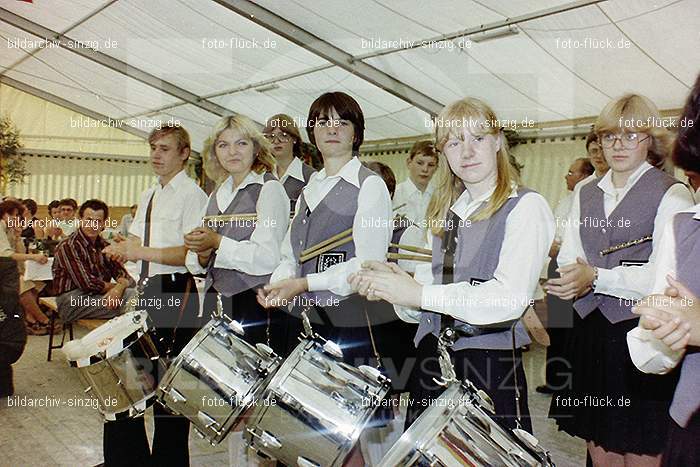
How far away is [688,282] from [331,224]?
135 cm

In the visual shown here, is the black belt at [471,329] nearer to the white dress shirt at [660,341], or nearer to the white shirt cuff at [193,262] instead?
the white dress shirt at [660,341]

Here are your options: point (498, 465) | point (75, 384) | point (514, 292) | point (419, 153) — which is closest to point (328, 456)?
point (498, 465)

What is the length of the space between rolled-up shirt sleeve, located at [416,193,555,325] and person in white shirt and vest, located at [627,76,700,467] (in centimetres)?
34

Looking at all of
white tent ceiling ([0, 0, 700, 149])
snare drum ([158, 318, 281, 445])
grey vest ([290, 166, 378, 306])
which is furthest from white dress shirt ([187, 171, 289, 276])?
Result: white tent ceiling ([0, 0, 700, 149])

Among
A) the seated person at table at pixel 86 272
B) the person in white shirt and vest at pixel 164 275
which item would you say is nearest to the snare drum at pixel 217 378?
the person in white shirt and vest at pixel 164 275

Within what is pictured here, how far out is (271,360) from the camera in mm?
2193

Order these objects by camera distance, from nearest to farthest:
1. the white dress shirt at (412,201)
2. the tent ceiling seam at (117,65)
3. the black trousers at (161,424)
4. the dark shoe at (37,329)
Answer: the black trousers at (161,424) → the white dress shirt at (412,201) → the tent ceiling seam at (117,65) → the dark shoe at (37,329)

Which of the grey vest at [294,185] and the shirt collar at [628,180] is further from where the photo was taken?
the grey vest at [294,185]

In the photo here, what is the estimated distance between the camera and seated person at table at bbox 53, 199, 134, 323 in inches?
161

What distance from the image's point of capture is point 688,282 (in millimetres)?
1199

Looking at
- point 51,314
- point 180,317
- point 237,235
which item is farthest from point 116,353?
point 51,314

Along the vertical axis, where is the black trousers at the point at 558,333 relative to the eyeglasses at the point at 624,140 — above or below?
below

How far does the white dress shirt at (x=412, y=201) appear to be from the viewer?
11.5 ft

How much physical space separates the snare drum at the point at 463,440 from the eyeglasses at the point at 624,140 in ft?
3.40
